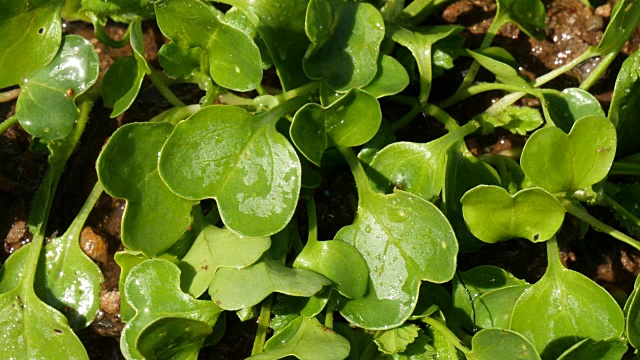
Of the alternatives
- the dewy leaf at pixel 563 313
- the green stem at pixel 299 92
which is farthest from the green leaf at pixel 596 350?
the green stem at pixel 299 92

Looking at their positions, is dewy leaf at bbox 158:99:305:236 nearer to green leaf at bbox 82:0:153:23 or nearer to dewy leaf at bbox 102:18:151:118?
dewy leaf at bbox 102:18:151:118

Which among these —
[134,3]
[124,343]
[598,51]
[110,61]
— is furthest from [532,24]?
[124,343]

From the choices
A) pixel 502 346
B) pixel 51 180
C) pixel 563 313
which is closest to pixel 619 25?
pixel 563 313

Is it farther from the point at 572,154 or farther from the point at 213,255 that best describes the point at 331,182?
the point at 572,154

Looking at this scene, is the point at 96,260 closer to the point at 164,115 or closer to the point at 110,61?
the point at 164,115

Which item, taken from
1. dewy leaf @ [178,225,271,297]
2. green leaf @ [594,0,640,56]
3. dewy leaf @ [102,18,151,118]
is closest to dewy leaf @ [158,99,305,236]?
dewy leaf @ [178,225,271,297]

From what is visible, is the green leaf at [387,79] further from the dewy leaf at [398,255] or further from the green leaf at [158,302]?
the green leaf at [158,302]
